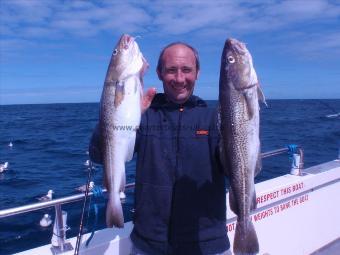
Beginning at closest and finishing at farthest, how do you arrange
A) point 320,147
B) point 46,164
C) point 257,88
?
point 257,88
point 46,164
point 320,147

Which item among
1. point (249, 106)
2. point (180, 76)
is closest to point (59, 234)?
point (180, 76)

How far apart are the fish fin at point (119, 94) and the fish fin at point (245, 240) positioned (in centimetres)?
140

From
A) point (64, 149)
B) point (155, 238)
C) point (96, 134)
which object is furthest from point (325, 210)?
point (64, 149)

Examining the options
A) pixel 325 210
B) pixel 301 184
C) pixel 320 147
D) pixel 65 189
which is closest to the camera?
pixel 301 184

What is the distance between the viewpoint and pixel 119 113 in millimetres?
2941

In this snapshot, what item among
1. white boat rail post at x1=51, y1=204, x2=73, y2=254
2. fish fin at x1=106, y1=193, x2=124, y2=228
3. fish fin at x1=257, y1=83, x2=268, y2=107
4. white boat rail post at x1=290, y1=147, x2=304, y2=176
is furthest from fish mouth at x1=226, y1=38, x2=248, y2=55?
white boat rail post at x1=290, y1=147, x2=304, y2=176

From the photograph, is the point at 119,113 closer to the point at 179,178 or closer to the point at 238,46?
the point at 179,178

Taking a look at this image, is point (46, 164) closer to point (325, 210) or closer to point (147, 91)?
point (325, 210)

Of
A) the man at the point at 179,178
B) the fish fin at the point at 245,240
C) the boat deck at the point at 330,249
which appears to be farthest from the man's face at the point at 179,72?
the boat deck at the point at 330,249

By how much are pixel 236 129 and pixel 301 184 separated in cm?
351

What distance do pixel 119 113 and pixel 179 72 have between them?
67 centimetres

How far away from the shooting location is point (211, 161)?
3.28m

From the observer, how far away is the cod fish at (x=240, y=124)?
286cm

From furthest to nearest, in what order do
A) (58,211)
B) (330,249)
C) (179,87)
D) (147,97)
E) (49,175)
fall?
(49,175) < (330,249) < (58,211) < (179,87) < (147,97)
